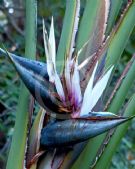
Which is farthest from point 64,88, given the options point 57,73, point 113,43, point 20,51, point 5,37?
point 5,37

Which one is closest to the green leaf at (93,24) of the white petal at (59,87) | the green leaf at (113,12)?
the green leaf at (113,12)

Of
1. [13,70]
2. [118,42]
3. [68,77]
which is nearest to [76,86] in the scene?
[68,77]

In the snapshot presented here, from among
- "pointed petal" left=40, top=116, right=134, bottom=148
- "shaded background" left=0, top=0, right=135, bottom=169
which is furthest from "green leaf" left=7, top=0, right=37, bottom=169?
"shaded background" left=0, top=0, right=135, bottom=169

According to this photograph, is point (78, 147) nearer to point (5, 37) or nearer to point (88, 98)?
point (88, 98)

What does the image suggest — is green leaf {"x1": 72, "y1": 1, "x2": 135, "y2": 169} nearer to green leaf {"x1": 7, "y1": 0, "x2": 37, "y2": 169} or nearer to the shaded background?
green leaf {"x1": 7, "y1": 0, "x2": 37, "y2": 169}

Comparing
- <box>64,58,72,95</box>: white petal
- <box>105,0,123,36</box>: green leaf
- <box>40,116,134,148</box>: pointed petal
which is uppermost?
<box>105,0,123,36</box>: green leaf

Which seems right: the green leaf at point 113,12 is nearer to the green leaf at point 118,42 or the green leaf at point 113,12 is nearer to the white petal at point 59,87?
the green leaf at point 118,42
